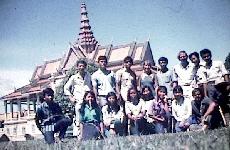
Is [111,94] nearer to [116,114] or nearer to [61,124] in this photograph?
[116,114]

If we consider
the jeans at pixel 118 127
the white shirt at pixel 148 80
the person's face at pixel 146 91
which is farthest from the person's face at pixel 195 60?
the jeans at pixel 118 127

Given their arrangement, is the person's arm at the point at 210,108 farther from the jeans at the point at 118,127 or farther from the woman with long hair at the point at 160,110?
the jeans at the point at 118,127

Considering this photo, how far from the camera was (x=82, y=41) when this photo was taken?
35375 millimetres

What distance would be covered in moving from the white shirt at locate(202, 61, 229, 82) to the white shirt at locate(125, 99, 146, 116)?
118 centimetres

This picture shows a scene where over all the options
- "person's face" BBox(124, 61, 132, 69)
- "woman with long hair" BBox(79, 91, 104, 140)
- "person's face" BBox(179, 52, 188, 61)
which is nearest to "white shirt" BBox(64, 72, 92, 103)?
"woman with long hair" BBox(79, 91, 104, 140)

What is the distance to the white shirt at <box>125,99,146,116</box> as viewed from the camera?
5430mm

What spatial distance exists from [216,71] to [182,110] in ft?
2.84

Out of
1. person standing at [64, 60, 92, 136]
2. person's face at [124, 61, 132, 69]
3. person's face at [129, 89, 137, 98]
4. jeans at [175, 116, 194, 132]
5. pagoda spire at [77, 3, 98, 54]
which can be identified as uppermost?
pagoda spire at [77, 3, 98, 54]

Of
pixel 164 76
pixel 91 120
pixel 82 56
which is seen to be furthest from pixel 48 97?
pixel 82 56

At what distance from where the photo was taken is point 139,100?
18.3ft

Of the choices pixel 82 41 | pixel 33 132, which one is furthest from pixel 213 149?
pixel 82 41

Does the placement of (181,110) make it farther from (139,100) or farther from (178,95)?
(139,100)

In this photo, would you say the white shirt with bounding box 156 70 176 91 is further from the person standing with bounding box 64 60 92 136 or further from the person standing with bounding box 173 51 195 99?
the person standing with bounding box 64 60 92 136

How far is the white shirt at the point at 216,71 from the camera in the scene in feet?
17.6
